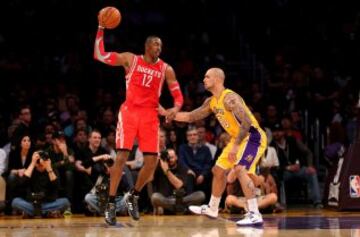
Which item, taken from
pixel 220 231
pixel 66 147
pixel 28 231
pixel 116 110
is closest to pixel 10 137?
pixel 66 147

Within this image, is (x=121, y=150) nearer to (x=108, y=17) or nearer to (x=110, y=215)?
(x=110, y=215)

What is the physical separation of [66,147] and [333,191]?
429 cm

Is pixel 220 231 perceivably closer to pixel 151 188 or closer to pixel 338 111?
pixel 151 188

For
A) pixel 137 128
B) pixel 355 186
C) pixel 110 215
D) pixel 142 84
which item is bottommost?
pixel 110 215

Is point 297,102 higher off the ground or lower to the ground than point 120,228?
higher

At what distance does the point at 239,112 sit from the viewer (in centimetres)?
1072

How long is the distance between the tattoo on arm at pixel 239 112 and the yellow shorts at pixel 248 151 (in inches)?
11.1

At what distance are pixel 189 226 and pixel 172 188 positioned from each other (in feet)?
11.0

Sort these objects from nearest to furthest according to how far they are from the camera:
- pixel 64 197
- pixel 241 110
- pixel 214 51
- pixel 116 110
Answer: pixel 241 110
pixel 64 197
pixel 116 110
pixel 214 51

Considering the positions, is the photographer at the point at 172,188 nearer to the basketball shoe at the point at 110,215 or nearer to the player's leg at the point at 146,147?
the player's leg at the point at 146,147

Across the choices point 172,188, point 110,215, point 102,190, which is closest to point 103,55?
point 110,215

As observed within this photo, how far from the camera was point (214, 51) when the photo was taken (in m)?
19.6

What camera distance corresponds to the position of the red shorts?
11.0 m

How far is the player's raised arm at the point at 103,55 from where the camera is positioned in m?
10.9
